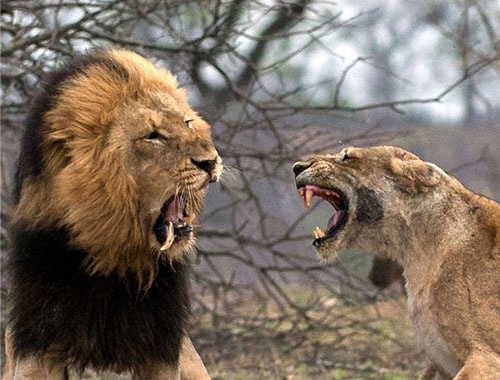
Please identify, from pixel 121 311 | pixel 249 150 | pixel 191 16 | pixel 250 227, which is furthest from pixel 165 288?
pixel 250 227

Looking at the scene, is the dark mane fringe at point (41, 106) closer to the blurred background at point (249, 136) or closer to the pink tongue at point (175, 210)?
the pink tongue at point (175, 210)

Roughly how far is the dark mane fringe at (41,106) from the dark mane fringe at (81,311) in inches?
8.5

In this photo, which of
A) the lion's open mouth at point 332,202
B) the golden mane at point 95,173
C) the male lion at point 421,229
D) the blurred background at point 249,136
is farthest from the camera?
the blurred background at point 249,136

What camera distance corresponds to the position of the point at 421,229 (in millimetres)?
4344

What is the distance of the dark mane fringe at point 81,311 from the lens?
3930mm

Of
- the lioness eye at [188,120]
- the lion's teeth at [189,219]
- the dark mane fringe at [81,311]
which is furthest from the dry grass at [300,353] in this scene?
the lioness eye at [188,120]

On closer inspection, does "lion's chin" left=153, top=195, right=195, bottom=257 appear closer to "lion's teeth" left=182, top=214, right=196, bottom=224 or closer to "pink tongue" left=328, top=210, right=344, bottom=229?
"lion's teeth" left=182, top=214, right=196, bottom=224

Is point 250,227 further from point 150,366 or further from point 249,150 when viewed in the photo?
point 150,366

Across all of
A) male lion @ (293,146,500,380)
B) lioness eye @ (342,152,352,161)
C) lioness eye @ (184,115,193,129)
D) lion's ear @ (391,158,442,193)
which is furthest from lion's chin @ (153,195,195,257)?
lion's ear @ (391,158,442,193)

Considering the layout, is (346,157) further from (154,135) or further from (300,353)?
(300,353)

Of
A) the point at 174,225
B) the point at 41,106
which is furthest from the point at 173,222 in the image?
the point at 41,106

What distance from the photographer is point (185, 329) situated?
14.0 feet

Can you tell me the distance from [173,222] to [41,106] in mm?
607

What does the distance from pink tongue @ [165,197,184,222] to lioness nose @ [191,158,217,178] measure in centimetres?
13
